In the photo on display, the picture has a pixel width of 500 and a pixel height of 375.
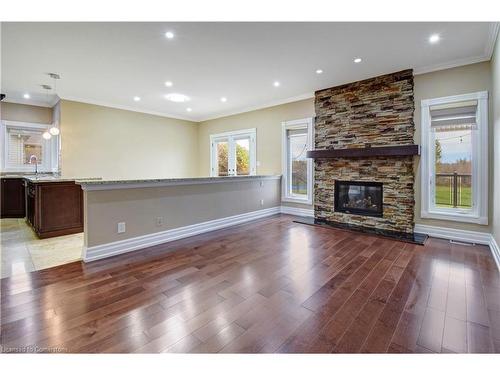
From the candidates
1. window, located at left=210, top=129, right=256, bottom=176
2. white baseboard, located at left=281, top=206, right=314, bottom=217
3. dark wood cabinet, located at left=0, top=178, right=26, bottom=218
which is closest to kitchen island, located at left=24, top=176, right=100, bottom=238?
dark wood cabinet, located at left=0, top=178, right=26, bottom=218

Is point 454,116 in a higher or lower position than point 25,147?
higher

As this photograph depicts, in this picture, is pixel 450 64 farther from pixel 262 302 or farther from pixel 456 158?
pixel 262 302

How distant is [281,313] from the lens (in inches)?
78.3

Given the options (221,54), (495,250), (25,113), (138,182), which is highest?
(221,54)

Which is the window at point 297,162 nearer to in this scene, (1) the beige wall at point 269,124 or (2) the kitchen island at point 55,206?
(1) the beige wall at point 269,124

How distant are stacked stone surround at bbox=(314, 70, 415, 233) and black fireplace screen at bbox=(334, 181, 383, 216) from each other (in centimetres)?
9

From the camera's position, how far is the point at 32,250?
140 inches

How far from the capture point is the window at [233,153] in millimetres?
7023

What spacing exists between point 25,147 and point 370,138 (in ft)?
27.0

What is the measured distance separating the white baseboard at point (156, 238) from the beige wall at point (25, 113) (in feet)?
17.7

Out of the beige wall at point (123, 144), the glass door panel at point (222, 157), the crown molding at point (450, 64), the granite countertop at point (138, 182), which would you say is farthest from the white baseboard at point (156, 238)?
the crown molding at point (450, 64)

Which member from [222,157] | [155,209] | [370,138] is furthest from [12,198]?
[370,138]
